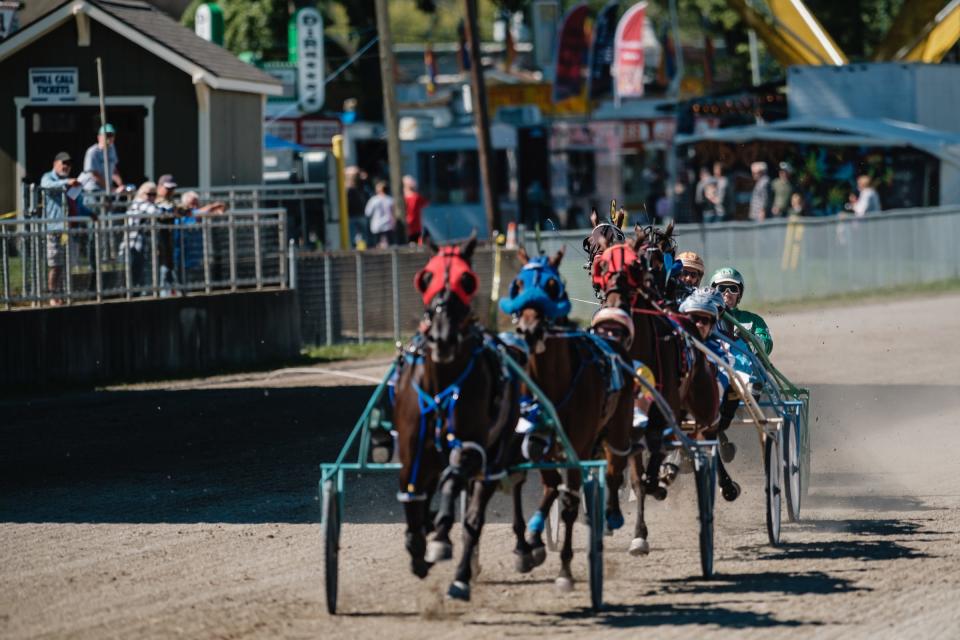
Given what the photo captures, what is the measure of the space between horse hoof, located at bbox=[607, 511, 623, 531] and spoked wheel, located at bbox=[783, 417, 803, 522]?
177 centimetres

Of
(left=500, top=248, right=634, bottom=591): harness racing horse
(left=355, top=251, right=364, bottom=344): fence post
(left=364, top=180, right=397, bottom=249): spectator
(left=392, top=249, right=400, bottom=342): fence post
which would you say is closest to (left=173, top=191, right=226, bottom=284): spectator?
(left=355, top=251, right=364, bottom=344): fence post

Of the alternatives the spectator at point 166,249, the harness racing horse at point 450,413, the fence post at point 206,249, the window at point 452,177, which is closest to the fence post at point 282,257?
the fence post at point 206,249

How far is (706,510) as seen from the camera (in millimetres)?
8156

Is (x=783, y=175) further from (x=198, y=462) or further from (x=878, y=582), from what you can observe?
(x=878, y=582)

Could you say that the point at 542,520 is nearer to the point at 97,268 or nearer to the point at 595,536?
the point at 595,536

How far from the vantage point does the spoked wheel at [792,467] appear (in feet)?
32.3

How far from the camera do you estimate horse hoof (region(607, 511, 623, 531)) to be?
8.34m

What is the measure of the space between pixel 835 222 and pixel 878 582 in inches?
717

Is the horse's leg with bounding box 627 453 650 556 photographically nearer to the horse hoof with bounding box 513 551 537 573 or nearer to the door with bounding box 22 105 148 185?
the horse hoof with bounding box 513 551 537 573

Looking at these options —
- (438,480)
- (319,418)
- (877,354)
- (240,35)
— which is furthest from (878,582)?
(240,35)

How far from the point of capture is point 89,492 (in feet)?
36.3

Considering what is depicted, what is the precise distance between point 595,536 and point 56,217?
424 inches

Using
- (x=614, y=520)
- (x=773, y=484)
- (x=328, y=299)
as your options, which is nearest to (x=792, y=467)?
(x=773, y=484)

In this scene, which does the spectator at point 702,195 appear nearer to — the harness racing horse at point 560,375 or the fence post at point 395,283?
the fence post at point 395,283
